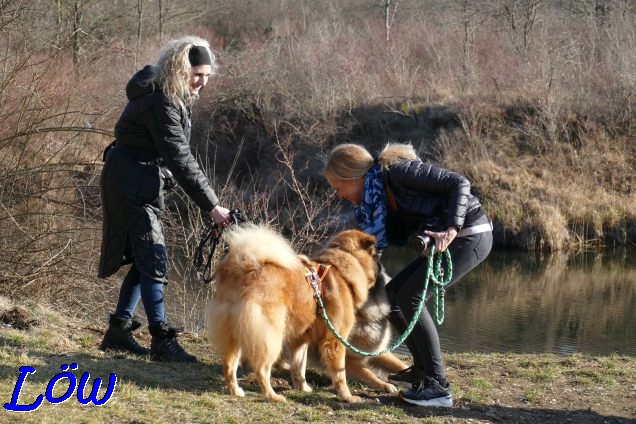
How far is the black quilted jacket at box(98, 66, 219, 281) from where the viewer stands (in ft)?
16.4

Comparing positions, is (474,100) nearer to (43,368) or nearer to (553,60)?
(553,60)

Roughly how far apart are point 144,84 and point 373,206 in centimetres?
166

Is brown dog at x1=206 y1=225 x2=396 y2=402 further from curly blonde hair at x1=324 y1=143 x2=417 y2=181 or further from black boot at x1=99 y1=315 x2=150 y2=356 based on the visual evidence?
black boot at x1=99 y1=315 x2=150 y2=356

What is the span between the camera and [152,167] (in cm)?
520

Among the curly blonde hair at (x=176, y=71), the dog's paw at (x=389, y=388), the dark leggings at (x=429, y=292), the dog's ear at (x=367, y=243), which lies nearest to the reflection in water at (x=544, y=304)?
the dog's paw at (x=389, y=388)

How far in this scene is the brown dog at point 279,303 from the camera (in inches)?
186

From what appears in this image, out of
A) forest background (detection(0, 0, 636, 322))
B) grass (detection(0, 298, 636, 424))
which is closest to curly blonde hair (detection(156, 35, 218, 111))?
grass (detection(0, 298, 636, 424))

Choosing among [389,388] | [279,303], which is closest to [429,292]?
[389,388]

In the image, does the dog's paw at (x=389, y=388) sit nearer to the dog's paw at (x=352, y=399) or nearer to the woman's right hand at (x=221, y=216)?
the dog's paw at (x=352, y=399)

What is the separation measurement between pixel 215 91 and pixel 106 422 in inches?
845

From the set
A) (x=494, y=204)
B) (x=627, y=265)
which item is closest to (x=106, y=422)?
(x=627, y=265)

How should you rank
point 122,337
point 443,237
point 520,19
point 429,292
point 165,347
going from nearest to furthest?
point 443,237 → point 429,292 → point 165,347 → point 122,337 → point 520,19

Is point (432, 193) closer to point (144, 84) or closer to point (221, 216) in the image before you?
point (221, 216)

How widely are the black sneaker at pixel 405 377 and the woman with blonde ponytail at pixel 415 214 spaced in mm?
154
